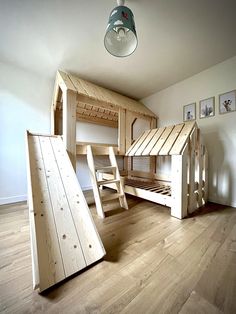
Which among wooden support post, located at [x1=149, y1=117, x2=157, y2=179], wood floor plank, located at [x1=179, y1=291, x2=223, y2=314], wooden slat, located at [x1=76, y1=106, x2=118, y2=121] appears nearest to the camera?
wood floor plank, located at [x1=179, y1=291, x2=223, y2=314]

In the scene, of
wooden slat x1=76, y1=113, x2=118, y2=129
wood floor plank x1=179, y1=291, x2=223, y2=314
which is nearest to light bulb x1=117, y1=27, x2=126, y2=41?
wooden slat x1=76, y1=113, x2=118, y2=129

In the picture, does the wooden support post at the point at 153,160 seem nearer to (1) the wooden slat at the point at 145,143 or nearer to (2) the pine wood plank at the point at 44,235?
(1) the wooden slat at the point at 145,143

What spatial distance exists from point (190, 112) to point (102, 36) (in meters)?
2.11

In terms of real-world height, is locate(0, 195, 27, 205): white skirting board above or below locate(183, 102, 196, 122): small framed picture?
below

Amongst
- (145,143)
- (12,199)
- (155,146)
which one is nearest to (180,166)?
(155,146)

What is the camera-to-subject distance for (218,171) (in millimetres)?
2477

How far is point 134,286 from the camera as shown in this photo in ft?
2.92

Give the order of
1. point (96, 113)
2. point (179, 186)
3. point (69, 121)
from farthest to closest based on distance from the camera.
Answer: point (96, 113), point (69, 121), point (179, 186)

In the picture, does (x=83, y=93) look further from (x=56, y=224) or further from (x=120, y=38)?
(x=56, y=224)

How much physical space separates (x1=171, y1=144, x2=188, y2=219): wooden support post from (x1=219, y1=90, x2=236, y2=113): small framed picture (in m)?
1.20

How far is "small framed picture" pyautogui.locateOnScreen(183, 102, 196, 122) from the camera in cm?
281

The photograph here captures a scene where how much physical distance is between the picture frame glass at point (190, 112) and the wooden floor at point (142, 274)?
2.02 meters

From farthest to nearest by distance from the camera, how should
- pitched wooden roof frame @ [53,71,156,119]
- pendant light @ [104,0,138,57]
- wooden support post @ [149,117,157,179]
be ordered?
wooden support post @ [149,117,157,179], pitched wooden roof frame @ [53,71,156,119], pendant light @ [104,0,138,57]

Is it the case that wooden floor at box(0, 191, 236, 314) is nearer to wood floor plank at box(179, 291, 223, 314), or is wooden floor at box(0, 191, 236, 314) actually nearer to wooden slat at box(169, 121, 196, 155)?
wood floor plank at box(179, 291, 223, 314)
